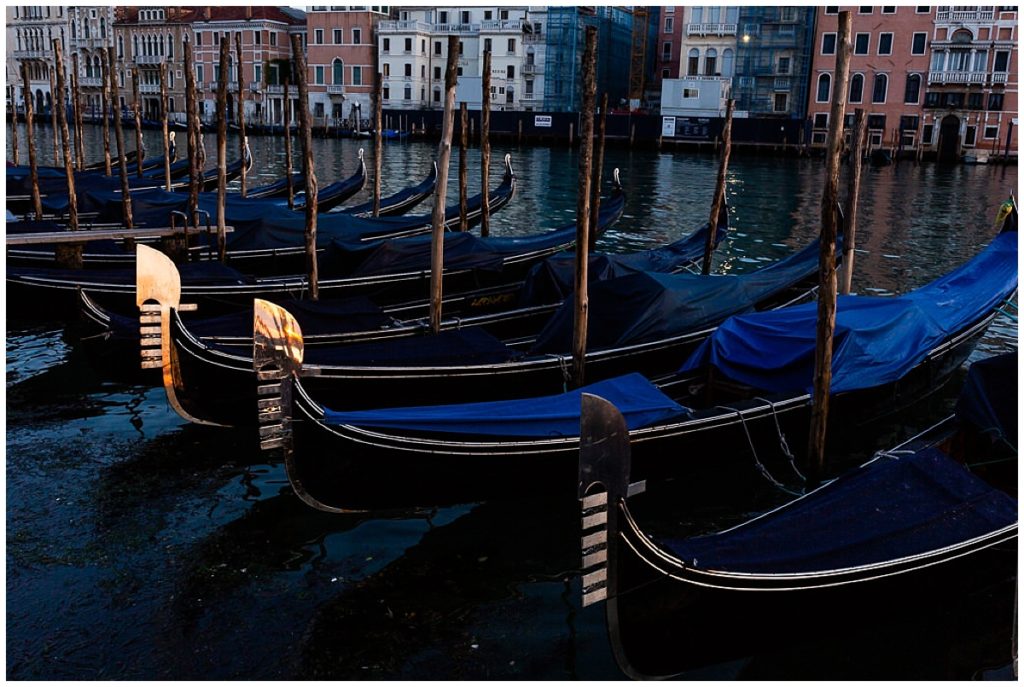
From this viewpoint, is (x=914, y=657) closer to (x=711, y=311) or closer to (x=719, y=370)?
(x=719, y=370)

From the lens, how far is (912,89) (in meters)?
39.9

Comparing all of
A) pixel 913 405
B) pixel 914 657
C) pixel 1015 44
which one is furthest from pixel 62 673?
pixel 1015 44

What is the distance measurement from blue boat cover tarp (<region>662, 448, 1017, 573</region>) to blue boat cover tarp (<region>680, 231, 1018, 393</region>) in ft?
5.77

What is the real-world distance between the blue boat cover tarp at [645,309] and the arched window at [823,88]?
3577 centimetres

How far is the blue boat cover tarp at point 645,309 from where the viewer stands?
8.14 m

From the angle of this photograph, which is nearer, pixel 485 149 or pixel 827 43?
pixel 485 149

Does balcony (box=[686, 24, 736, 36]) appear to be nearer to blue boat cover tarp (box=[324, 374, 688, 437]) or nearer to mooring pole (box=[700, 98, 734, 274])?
mooring pole (box=[700, 98, 734, 274])

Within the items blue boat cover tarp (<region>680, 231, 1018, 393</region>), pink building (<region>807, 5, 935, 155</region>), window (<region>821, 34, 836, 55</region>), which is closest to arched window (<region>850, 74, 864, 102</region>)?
pink building (<region>807, 5, 935, 155</region>)

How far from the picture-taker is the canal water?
15.4ft

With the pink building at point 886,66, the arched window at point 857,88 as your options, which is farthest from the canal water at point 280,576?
the arched window at point 857,88

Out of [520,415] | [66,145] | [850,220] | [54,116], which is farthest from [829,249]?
[54,116]

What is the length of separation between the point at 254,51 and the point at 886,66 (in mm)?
33825

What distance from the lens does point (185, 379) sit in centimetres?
698

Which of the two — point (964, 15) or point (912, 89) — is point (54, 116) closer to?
point (912, 89)
